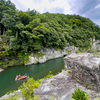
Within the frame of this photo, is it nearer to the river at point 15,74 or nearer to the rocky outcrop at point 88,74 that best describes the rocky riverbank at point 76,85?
the rocky outcrop at point 88,74

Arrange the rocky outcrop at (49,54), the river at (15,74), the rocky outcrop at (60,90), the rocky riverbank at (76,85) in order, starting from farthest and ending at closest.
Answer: the rocky outcrop at (49,54)
the river at (15,74)
the rocky riverbank at (76,85)
the rocky outcrop at (60,90)

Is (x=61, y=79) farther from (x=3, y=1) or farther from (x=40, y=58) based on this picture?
(x=3, y=1)

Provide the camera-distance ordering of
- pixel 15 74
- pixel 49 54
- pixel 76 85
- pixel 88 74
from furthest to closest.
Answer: pixel 49 54 → pixel 15 74 → pixel 76 85 → pixel 88 74

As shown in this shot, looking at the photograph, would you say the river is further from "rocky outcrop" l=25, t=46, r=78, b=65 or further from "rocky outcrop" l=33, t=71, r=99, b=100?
"rocky outcrop" l=33, t=71, r=99, b=100

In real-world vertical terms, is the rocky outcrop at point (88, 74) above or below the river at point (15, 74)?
above

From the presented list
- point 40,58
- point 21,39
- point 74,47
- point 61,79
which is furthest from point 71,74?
point 74,47

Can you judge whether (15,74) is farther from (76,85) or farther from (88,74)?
(88,74)

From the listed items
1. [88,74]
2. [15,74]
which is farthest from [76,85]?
[15,74]

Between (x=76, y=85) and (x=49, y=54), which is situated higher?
(x=49, y=54)

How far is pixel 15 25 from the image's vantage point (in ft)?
56.6

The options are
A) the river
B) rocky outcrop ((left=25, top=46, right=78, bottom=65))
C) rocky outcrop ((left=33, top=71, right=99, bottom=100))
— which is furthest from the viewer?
rocky outcrop ((left=25, top=46, right=78, bottom=65))

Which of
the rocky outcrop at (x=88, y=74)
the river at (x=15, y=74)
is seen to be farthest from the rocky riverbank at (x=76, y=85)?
the river at (x=15, y=74)

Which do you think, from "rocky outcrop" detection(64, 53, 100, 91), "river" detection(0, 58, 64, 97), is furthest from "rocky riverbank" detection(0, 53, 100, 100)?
"river" detection(0, 58, 64, 97)

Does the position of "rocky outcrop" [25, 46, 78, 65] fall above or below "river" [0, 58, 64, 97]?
above
